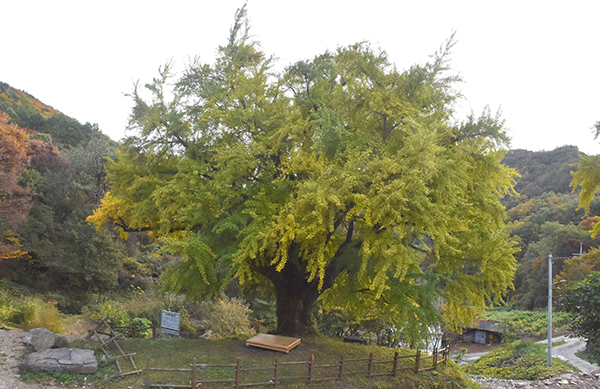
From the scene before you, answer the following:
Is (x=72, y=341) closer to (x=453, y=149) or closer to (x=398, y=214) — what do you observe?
(x=398, y=214)

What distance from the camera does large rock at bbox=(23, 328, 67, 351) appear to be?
366 inches

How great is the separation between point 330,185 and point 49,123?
39.4 metres

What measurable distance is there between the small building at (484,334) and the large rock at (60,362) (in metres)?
37.2

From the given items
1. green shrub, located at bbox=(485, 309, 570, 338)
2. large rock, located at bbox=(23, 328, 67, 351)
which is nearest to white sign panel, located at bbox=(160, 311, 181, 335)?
large rock, located at bbox=(23, 328, 67, 351)

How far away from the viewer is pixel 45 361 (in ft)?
28.6

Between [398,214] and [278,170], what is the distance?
4695mm

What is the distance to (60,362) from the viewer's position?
873cm

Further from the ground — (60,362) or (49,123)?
(49,123)

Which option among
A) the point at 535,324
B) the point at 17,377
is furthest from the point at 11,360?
the point at 535,324

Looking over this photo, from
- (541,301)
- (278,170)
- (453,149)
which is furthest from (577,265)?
(278,170)

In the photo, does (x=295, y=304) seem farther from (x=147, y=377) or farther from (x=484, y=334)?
(x=484, y=334)

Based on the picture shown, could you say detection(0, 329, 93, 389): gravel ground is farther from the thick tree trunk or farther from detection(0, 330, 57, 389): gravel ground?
the thick tree trunk

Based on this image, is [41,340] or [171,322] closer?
[41,340]

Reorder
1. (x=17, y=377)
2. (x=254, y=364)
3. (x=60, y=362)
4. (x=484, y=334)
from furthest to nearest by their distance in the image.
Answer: (x=484, y=334)
(x=254, y=364)
(x=60, y=362)
(x=17, y=377)
